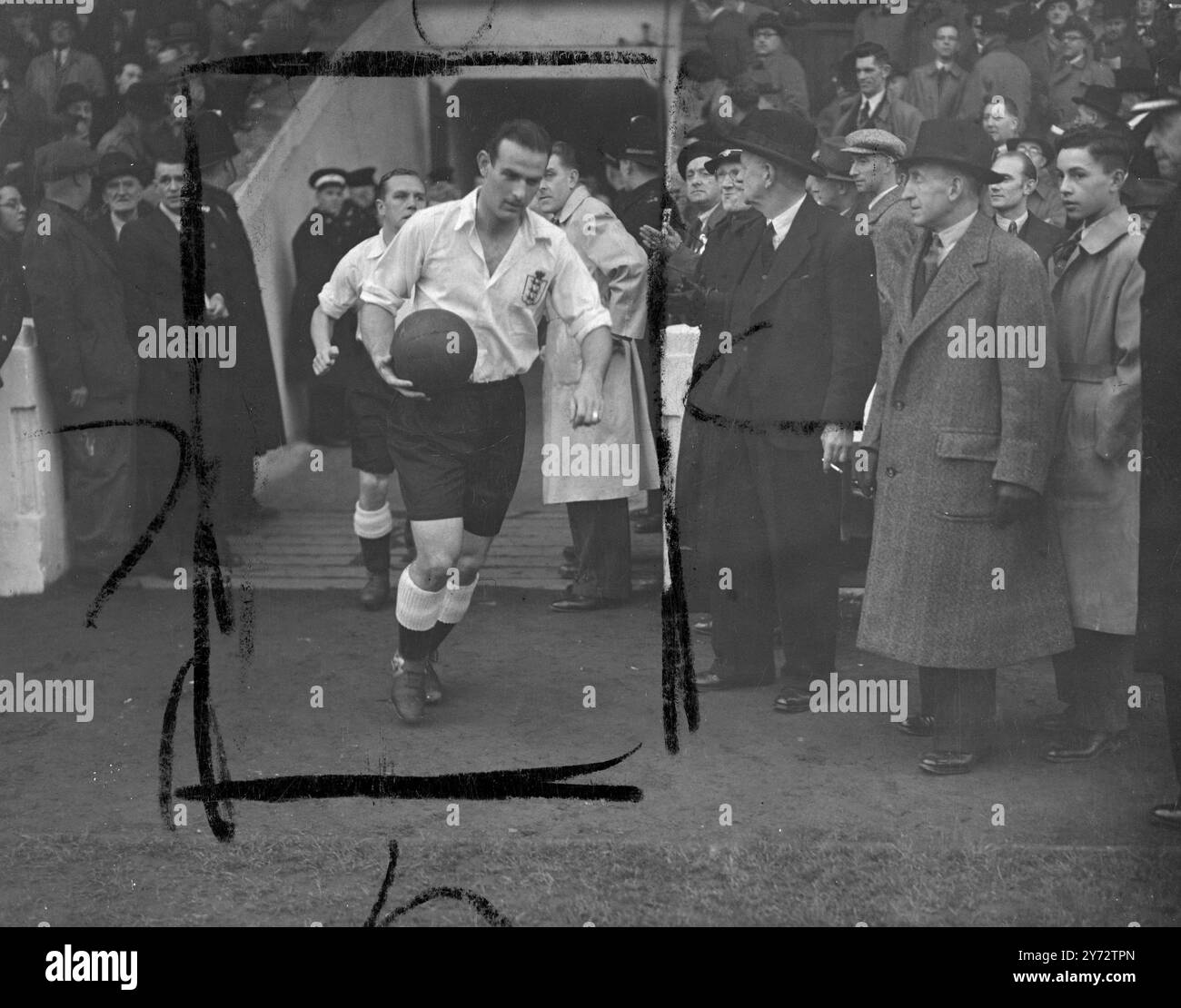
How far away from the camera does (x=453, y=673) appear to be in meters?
6.33

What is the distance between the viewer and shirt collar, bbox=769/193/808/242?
629 centimetres

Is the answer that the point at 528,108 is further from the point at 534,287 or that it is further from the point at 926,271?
the point at 926,271

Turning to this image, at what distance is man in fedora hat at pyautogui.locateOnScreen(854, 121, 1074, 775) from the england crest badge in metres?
1.32

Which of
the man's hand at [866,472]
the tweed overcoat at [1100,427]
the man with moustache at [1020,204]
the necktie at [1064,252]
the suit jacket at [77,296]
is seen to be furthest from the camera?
the suit jacket at [77,296]

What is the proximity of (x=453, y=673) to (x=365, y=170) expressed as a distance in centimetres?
196

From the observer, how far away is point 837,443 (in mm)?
6238

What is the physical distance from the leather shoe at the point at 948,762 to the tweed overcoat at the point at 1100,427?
636mm

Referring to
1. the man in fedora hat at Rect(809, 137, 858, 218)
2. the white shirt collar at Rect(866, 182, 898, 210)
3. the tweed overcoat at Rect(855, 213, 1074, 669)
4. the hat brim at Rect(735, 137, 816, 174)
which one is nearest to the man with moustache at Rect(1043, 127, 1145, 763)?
the tweed overcoat at Rect(855, 213, 1074, 669)

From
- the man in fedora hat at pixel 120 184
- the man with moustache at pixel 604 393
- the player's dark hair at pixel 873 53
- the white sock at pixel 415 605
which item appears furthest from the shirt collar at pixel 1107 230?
the man in fedora hat at pixel 120 184

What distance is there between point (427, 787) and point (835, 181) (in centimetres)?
276

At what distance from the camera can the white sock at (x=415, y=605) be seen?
6.21 m

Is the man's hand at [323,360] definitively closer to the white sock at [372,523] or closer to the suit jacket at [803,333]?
the white sock at [372,523]

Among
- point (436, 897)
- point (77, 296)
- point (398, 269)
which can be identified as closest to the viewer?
point (436, 897)

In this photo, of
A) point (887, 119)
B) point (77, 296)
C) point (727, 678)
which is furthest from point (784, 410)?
point (77, 296)
